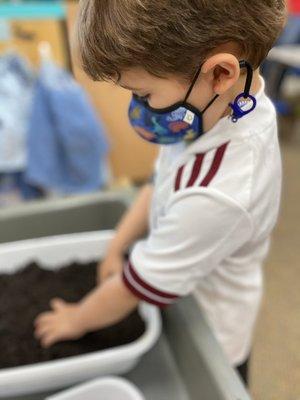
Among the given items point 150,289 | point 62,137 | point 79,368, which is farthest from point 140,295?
point 62,137

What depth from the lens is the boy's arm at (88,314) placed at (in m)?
0.59

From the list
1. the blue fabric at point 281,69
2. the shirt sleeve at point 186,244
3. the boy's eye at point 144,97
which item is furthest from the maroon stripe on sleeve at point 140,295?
the blue fabric at point 281,69

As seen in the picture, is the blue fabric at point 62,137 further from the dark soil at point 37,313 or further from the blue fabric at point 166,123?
the blue fabric at point 166,123

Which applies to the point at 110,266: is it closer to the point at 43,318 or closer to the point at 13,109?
the point at 43,318

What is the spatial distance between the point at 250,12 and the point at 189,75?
2.8 inches

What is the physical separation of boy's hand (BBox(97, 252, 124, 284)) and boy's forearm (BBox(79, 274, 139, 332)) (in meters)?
0.12

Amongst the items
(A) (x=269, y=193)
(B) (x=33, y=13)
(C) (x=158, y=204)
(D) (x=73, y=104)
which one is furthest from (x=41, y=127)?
(A) (x=269, y=193)

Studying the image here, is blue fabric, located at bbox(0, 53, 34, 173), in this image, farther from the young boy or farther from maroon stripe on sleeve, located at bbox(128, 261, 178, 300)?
maroon stripe on sleeve, located at bbox(128, 261, 178, 300)

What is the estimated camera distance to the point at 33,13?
1546mm

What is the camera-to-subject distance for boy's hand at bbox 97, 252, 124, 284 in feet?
2.47

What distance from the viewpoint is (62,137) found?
1471 millimetres

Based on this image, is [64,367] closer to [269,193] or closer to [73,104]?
[269,193]

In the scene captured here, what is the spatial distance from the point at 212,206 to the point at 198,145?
7cm

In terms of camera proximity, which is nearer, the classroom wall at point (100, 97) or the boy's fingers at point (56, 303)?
the boy's fingers at point (56, 303)
